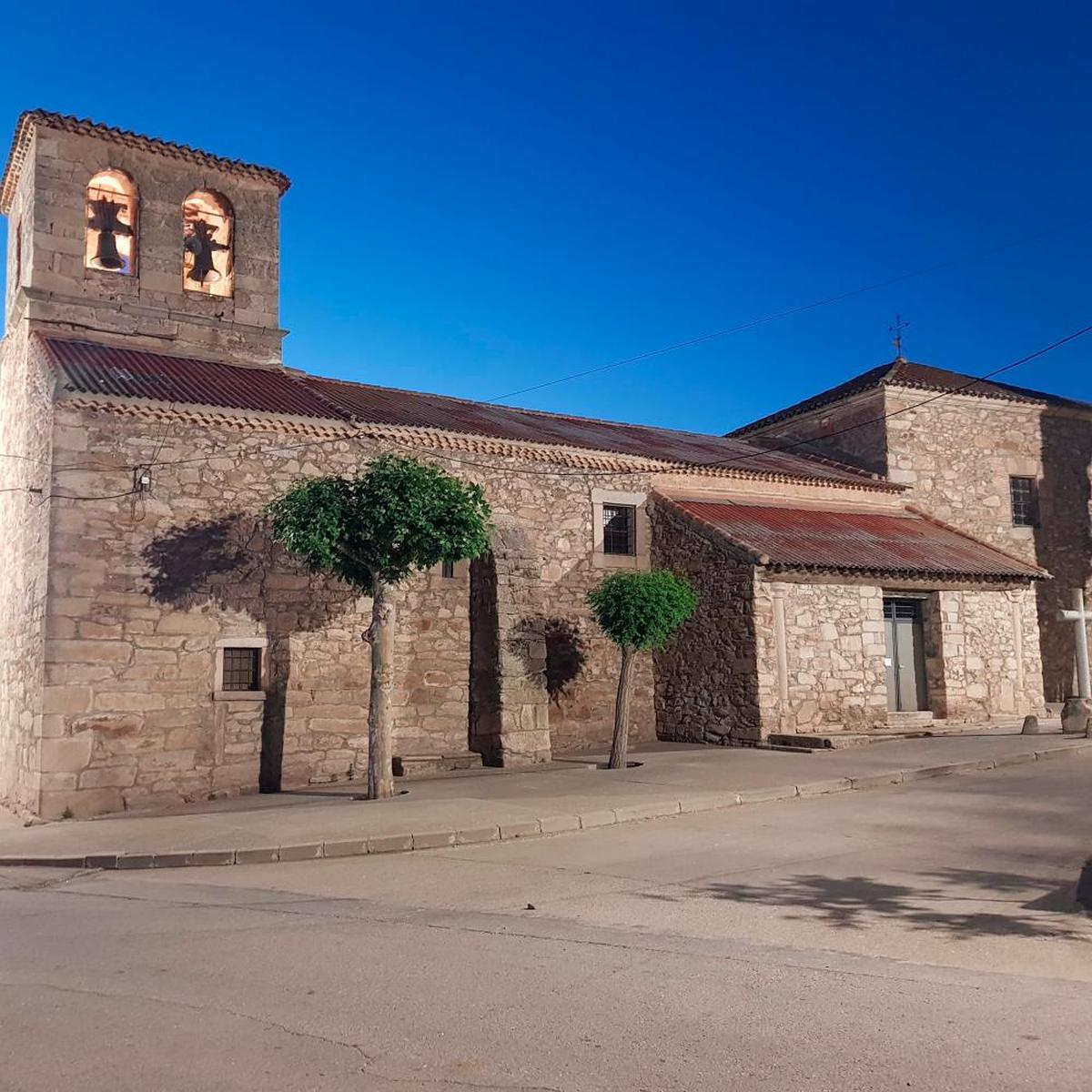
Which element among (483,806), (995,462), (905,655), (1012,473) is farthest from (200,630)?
(1012,473)

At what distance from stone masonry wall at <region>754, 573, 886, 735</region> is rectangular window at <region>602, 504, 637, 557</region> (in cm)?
281

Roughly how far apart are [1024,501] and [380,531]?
800 inches

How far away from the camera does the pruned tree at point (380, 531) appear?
42.6 ft

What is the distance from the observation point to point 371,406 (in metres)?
18.5

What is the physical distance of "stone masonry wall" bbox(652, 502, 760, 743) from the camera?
1803 centimetres

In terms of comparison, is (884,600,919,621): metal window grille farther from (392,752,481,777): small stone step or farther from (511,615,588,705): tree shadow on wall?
(392,752,481,777): small stone step

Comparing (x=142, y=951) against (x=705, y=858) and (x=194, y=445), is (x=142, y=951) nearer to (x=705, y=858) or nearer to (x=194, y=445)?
(x=705, y=858)

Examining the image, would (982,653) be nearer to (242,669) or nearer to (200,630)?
(242,669)

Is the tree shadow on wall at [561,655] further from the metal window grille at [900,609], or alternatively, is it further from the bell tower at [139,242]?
the bell tower at [139,242]

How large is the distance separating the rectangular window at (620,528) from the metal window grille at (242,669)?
7.15m

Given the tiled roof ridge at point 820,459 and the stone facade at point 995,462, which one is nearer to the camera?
the tiled roof ridge at point 820,459

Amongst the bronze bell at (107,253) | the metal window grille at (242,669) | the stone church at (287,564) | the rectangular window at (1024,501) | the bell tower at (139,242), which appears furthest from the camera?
the rectangular window at (1024,501)

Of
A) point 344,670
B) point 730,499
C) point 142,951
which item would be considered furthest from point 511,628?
point 142,951

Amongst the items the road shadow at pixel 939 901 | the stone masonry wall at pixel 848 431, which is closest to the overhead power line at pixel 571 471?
the stone masonry wall at pixel 848 431
